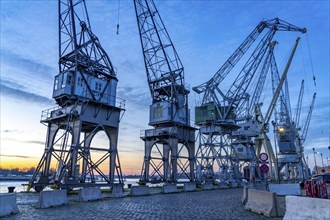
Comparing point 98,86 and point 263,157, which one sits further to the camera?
point 98,86

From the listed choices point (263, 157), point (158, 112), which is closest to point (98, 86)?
point (158, 112)

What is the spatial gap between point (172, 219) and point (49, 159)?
89.4 feet

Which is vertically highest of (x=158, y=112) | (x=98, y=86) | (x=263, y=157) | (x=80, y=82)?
(x=98, y=86)

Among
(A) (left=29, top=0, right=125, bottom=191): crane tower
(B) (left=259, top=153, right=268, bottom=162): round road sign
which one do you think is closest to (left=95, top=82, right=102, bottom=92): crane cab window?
(A) (left=29, top=0, right=125, bottom=191): crane tower

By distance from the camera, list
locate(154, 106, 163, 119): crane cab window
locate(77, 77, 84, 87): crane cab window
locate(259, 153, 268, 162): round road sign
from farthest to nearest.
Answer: locate(154, 106, 163, 119): crane cab window
locate(77, 77, 84, 87): crane cab window
locate(259, 153, 268, 162): round road sign

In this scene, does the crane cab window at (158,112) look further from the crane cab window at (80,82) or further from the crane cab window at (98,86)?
the crane cab window at (80,82)

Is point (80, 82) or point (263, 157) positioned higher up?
point (80, 82)

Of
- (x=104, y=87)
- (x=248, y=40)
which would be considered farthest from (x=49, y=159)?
(x=248, y=40)

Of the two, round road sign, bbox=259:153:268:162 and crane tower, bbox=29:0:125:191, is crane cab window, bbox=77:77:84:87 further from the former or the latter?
round road sign, bbox=259:153:268:162

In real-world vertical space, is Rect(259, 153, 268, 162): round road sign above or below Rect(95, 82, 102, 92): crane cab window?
below

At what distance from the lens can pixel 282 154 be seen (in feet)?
306

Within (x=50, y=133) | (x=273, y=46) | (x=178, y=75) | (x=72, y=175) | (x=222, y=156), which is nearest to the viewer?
(x=72, y=175)

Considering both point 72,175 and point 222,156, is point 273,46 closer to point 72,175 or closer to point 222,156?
point 222,156

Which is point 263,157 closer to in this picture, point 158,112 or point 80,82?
point 80,82
